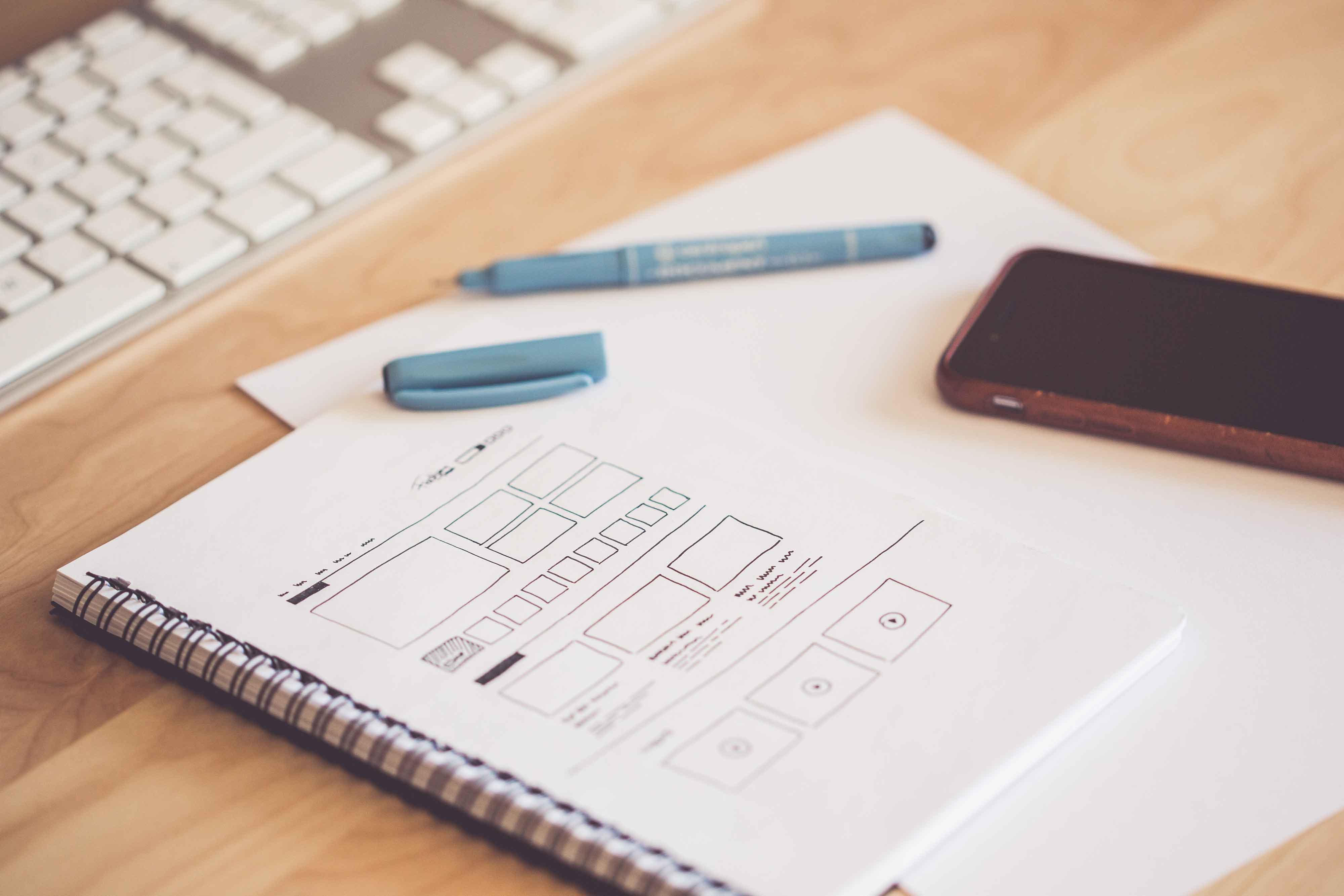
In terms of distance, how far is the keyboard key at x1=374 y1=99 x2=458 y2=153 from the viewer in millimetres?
703

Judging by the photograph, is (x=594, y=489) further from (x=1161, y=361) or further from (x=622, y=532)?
(x=1161, y=361)

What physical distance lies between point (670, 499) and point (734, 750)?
0.13 metres

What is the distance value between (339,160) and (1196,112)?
1.74ft

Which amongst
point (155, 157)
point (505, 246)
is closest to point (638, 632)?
point (505, 246)

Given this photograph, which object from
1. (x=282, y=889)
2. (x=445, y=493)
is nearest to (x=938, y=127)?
(x=445, y=493)

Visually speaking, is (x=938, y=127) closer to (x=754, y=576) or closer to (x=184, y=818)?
(x=754, y=576)

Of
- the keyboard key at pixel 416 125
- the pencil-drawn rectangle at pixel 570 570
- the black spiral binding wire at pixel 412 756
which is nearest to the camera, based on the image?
the black spiral binding wire at pixel 412 756

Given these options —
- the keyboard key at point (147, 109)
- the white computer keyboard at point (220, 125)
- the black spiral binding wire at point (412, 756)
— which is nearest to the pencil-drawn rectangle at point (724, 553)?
the black spiral binding wire at point (412, 756)

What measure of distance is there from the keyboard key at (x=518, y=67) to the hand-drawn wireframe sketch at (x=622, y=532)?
35 cm

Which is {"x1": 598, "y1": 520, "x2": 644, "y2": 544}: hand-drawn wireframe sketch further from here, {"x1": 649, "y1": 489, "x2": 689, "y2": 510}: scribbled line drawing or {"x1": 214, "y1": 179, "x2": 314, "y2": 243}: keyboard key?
{"x1": 214, "y1": 179, "x2": 314, "y2": 243}: keyboard key

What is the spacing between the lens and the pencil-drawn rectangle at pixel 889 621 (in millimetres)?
446

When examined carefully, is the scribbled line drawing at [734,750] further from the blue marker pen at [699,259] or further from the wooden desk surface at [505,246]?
the blue marker pen at [699,259]

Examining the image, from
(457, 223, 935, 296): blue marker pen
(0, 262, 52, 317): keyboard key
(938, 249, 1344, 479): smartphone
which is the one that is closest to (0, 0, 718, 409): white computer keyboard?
(0, 262, 52, 317): keyboard key

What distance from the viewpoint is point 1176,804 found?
0.42 meters
